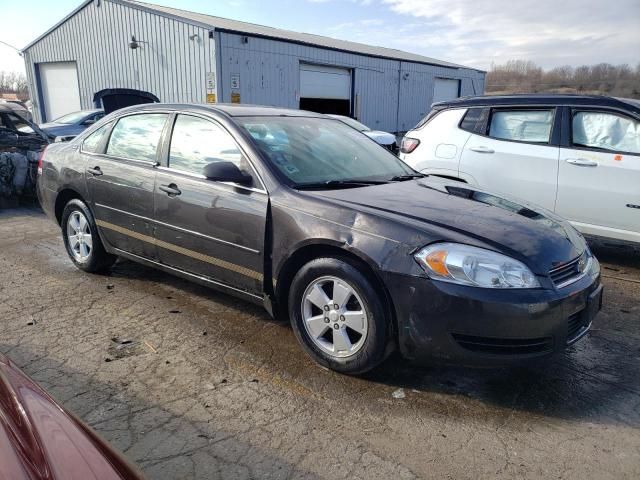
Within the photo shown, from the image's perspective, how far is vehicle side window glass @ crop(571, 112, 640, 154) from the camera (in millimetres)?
5039

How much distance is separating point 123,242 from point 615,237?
4.67m

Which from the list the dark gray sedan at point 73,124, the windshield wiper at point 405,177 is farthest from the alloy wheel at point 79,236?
the dark gray sedan at point 73,124

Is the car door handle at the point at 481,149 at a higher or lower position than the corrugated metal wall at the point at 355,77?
lower

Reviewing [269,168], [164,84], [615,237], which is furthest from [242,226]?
[164,84]

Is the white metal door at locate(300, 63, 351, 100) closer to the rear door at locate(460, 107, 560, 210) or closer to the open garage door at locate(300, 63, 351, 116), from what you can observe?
the open garage door at locate(300, 63, 351, 116)

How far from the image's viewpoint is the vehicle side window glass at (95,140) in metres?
4.75

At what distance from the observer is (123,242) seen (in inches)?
176

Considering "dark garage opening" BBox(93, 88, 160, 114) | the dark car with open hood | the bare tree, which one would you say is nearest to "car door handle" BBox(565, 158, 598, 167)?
the dark car with open hood

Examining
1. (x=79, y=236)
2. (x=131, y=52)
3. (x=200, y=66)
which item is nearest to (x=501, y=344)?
(x=79, y=236)

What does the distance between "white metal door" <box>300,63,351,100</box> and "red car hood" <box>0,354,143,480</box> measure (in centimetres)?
1758

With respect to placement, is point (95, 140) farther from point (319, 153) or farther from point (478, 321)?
point (478, 321)

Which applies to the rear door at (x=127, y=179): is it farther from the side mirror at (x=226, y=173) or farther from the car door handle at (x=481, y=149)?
the car door handle at (x=481, y=149)

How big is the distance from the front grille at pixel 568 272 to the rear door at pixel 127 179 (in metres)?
2.93

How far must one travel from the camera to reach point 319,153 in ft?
12.6
